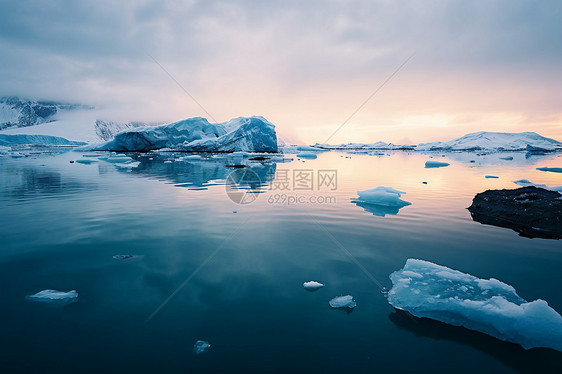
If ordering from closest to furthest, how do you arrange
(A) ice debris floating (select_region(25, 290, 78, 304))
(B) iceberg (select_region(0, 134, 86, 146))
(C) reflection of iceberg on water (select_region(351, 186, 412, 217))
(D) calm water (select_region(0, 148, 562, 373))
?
(D) calm water (select_region(0, 148, 562, 373))
(A) ice debris floating (select_region(25, 290, 78, 304))
(C) reflection of iceberg on water (select_region(351, 186, 412, 217))
(B) iceberg (select_region(0, 134, 86, 146))

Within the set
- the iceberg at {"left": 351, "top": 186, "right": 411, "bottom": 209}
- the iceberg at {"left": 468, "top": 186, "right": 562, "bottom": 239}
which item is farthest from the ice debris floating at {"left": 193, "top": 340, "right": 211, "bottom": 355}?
the iceberg at {"left": 351, "top": 186, "right": 411, "bottom": 209}

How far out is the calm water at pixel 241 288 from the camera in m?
2.31

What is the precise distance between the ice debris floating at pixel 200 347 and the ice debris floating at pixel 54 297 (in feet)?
5.65

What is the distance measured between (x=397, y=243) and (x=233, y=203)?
5.19 meters

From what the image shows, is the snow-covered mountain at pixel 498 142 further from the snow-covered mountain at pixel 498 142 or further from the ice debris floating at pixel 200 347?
the ice debris floating at pixel 200 347

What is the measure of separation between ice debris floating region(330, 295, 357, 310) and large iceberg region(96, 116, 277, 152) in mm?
48185

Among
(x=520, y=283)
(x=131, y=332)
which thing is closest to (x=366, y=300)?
(x=520, y=283)

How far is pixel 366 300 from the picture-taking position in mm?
3193

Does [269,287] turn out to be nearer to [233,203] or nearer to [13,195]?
[233,203]

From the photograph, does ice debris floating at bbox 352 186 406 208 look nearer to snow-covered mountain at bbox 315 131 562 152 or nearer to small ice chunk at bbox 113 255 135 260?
small ice chunk at bbox 113 255 135 260

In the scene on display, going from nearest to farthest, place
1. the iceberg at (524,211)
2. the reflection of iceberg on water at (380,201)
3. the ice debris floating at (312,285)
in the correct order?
1. the ice debris floating at (312,285)
2. the iceberg at (524,211)
3. the reflection of iceberg on water at (380,201)

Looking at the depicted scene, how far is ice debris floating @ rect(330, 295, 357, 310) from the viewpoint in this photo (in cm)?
308

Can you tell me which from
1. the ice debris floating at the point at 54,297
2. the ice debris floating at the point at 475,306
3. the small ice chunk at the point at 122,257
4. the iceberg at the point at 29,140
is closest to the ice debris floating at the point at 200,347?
the ice debris floating at the point at 54,297

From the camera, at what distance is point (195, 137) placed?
184 feet
